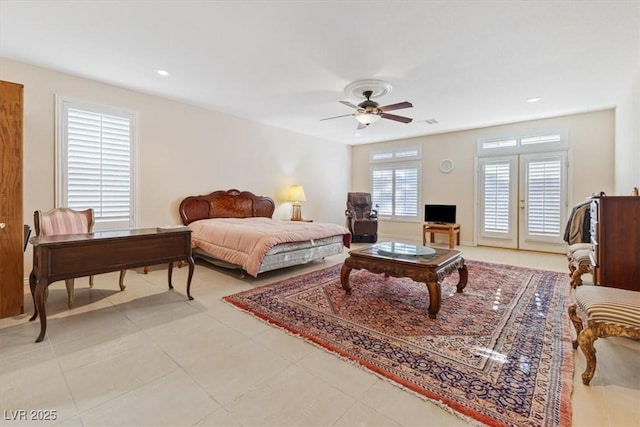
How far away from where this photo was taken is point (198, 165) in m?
5.11

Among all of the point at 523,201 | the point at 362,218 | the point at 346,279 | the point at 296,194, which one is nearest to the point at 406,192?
the point at 362,218

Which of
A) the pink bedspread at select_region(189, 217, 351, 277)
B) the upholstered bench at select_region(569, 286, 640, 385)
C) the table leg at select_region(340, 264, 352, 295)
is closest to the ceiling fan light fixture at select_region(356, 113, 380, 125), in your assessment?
the pink bedspread at select_region(189, 217, 351, 277)

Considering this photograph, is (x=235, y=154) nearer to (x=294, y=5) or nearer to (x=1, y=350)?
(x=294, y=5)

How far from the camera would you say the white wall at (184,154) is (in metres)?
3.53

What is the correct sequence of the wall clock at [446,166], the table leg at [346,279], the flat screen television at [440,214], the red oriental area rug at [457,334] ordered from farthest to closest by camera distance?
the wall clock at [446,166]
the flat screen television at [440,214]
the table leg at [346,279]
the red oriental area rug at [457,334]

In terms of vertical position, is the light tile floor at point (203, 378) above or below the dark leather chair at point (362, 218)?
below

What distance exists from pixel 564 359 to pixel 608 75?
3.70m

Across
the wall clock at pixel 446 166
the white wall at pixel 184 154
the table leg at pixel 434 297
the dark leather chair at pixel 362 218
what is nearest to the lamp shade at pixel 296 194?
the white wall at pixel 184 154

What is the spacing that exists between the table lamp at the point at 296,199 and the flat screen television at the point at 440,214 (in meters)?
2.88

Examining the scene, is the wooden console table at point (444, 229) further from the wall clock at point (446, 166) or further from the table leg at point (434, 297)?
the table leg at point (434, 297)

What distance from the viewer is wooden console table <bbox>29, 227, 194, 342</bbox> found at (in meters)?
2.16

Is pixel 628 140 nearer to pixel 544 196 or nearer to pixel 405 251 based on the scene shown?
pixel 544 196

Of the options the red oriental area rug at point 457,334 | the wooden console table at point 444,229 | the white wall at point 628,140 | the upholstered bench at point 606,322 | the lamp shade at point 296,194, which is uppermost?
the white wall at point 628,140

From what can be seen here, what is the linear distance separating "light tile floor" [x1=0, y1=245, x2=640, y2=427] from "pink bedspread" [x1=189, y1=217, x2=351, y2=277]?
965 millimetres
